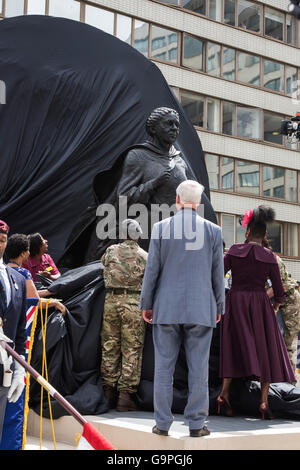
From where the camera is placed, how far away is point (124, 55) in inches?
395

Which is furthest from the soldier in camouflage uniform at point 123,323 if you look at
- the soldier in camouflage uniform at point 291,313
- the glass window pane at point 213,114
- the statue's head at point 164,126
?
the glass window pane at point 213,114

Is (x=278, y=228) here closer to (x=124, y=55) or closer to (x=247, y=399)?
(x=124, y=55)

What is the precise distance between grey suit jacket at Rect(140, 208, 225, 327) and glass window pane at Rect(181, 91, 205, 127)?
20.5 metres

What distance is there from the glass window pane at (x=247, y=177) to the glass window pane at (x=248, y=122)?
1.18 m

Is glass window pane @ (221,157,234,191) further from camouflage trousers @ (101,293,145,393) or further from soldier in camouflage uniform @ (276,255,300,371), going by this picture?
camouflage trousers @ (101,293,145,393)

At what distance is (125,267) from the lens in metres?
5.38

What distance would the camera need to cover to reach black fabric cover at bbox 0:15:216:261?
9047mm

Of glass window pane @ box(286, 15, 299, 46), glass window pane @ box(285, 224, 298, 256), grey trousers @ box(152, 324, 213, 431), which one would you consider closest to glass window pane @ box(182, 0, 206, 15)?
glass window pane @ box(286, 15, 299, 46)

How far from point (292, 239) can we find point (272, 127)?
4.48 meters

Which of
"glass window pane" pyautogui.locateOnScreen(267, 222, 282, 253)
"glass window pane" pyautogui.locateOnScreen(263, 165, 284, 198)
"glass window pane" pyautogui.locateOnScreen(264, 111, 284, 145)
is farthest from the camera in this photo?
"glass window pane" pyautogui.locateOnScreen(264, 111, 284, 145)

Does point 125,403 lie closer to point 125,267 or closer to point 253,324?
point 125,267

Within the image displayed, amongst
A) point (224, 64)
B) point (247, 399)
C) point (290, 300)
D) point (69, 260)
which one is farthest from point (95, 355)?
point (224, 64)

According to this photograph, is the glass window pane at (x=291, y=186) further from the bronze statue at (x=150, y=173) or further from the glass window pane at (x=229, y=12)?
the bronze statue at (x=150, y=173)
